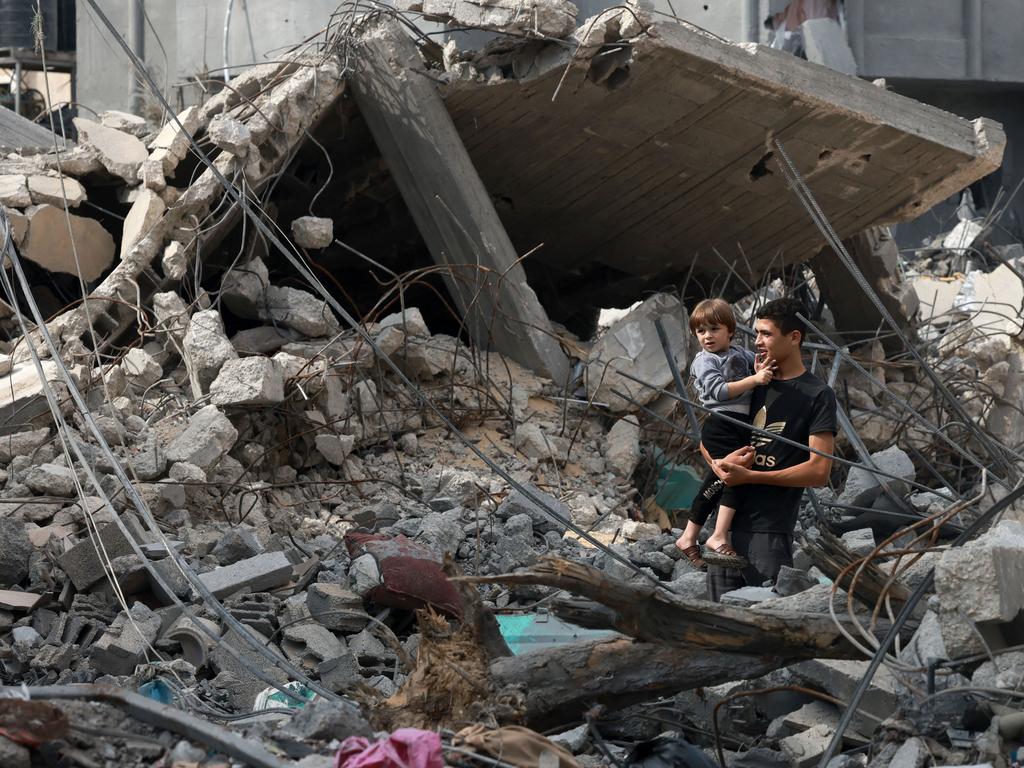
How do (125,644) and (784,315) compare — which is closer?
(784,315)

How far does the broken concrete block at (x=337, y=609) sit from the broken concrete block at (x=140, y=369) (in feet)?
7.71

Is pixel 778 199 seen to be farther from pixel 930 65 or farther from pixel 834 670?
pixel 930 65

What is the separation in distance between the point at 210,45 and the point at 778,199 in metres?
10.3

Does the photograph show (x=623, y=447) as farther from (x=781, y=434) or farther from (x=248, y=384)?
(x=781, y=434)

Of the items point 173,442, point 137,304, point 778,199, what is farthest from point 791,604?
point 778,199

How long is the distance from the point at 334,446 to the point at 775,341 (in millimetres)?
3217

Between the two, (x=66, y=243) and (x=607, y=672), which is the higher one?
(x=607, y=672)

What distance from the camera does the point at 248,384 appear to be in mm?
6676

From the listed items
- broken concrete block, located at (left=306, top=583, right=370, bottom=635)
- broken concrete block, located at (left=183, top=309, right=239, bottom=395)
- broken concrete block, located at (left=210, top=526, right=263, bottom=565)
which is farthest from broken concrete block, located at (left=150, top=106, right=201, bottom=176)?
broken concrete block, located at (left=306, top=583, right=370, bottom=635)

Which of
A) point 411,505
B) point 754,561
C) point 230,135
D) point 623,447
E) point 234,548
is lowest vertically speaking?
point 623,447

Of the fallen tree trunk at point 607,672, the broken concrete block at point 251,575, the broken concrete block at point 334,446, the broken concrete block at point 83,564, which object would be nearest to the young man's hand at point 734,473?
the fallen tree trunk at point 607,672

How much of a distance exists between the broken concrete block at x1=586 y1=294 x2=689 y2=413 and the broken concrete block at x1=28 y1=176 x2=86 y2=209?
3.22m

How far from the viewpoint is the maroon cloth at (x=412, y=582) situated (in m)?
4.98

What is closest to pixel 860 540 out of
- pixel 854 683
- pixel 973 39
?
pixel 854 683
